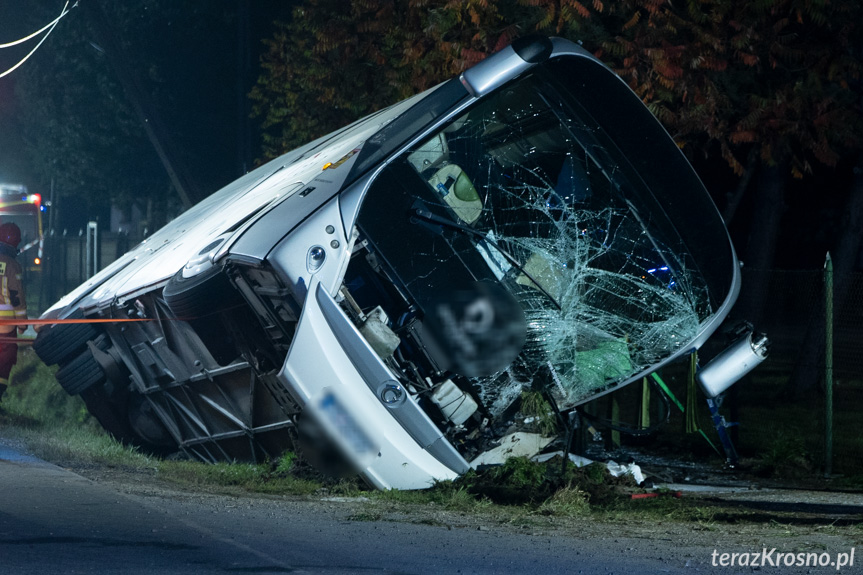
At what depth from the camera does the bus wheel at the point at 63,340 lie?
7324mm

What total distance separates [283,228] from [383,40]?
21.8 feet

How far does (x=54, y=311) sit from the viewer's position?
7.99 metres

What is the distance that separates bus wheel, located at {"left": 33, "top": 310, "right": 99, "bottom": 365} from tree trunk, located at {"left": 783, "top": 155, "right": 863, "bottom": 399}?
699cm

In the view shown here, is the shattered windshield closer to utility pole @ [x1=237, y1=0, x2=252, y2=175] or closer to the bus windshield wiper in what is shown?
the bus windshield wiper

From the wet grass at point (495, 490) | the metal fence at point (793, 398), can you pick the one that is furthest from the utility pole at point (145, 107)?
the wet grass at point (495, 490)

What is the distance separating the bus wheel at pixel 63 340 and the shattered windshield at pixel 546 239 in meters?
3.19

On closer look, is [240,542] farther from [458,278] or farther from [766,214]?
[766,214]

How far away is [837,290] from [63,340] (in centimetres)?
792

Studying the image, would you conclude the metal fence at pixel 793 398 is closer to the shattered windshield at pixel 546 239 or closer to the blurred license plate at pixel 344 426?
the shattered windshield at pixel 546 239

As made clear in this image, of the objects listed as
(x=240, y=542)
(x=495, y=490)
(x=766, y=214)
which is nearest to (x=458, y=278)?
(x=495, y=490)

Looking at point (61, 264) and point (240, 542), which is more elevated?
point (61, 264)

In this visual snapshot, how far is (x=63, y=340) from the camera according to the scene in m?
7.45

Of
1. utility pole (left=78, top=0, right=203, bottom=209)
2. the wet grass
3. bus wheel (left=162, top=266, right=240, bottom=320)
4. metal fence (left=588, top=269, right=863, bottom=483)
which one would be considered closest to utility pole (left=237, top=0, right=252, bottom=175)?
utility pole (left=78, top=0, right=203, bottom=209)

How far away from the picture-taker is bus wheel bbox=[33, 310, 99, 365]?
→ 732 cm
